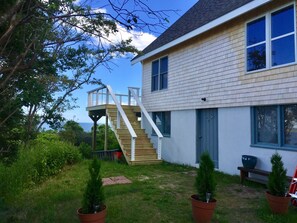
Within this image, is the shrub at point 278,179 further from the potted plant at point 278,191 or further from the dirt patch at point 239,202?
the dirt patch at point 239,202

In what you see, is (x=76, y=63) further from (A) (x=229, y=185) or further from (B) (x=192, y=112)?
(B) (x=192, y=112)

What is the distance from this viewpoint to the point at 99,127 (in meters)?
19.8

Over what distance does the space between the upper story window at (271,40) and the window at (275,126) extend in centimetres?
122

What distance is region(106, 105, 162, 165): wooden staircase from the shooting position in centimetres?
1039

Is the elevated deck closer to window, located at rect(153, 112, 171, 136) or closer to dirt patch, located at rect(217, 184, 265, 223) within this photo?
window, located at rect(153, 112, 171, 136)

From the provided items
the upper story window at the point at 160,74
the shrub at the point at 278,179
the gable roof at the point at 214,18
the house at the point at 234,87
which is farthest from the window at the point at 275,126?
the upper story window at the point at 160,74

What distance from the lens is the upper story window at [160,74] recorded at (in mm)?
12102

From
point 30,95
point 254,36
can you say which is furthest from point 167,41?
point 30,95

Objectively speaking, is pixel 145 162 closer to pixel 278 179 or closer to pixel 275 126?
pixel 275 126

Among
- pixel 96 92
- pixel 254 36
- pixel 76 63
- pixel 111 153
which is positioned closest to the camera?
pixel 76 63

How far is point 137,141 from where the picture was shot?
38.5 feet

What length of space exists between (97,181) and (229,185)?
14.5 feet

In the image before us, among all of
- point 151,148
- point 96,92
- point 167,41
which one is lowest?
point 151,148

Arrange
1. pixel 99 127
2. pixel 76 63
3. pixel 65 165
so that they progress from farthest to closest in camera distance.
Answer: pixel 99 127
pixel 65 165
pixel 76 63
